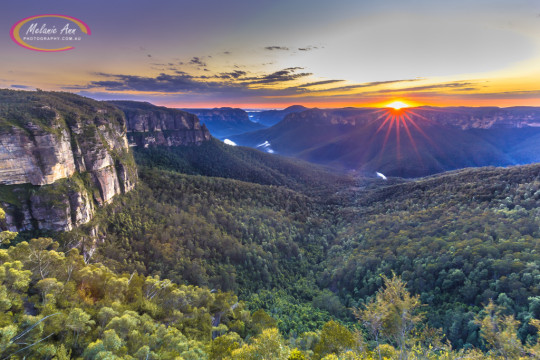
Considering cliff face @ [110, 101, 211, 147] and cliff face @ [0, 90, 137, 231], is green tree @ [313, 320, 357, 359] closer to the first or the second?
cliff face @ [0, 90, 137, 231]

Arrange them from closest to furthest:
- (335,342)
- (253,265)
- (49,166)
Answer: (335,342) → (49,166) → (253,265)

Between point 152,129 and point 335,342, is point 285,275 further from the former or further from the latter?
point 152,129

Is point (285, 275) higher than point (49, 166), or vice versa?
point (49, 166)

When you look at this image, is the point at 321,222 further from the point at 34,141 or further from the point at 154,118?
the point at 154,118

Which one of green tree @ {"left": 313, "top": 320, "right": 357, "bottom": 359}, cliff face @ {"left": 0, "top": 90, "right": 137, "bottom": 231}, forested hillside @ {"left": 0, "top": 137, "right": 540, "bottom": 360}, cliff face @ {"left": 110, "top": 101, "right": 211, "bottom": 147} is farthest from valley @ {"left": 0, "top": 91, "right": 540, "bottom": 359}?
cliff face @ {"left": 110, "top": 101, "right": 211, "bottom": 147}

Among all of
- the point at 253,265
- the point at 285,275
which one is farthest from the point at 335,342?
the point at 285,275

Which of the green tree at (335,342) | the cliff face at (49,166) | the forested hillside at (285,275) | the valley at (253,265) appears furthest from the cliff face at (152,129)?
the green tree at (335,342)

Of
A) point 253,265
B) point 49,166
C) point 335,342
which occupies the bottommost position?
point 253,265

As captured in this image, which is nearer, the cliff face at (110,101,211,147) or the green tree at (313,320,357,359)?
the green tree at (313,320,357,359)

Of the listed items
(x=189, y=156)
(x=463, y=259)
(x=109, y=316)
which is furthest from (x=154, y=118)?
(x=463, y=259)
